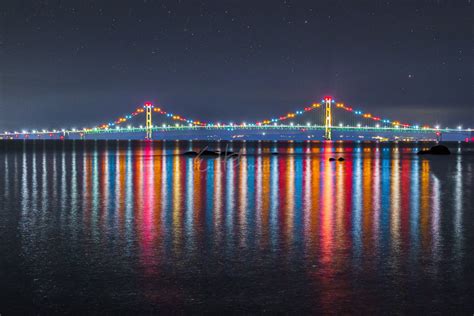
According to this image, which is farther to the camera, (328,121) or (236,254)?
(328,121)

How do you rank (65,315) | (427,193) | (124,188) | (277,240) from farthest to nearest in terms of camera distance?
(124,188)
(427,193)
(277,240)
(65,315)

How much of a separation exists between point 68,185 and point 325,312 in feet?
45.8

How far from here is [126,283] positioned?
5543mm

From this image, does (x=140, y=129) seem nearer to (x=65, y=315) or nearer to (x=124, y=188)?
(x=124, y=188)

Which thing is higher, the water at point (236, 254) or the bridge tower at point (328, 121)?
the bridge tower at point (328, 121)

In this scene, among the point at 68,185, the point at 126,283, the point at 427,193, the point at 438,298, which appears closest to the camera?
the point at 438,298

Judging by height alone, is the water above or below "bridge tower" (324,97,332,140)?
below

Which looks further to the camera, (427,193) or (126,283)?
(427,193)

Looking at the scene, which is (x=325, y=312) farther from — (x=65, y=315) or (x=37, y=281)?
(x=37, y=281)

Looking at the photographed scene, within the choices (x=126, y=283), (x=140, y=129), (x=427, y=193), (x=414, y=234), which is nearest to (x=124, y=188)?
(x=427, y=193)

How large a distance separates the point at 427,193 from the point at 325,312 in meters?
11.2

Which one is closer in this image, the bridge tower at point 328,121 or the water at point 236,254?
the water at point 236,254

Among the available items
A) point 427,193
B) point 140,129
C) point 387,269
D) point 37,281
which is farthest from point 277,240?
point 140,129

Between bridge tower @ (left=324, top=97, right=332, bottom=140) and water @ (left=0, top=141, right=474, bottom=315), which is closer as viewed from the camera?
water @ (left=0, top=141, right=474, bottom=315)
